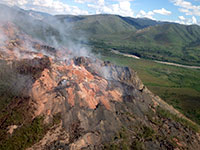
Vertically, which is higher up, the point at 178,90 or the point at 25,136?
the point at 25,136

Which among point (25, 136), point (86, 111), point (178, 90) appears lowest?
point (178, 90)

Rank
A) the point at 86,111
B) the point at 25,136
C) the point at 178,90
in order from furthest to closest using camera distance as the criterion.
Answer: the point at 178,90
the point at 86,111
the point at 25,136

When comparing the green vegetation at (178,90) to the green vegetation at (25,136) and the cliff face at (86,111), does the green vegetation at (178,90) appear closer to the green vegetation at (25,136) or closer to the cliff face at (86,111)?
the cliff face at (86,111)

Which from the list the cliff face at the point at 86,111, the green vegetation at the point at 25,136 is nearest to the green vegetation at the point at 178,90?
the cliff face at the point at 86,111

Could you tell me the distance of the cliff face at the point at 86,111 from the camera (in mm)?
25125

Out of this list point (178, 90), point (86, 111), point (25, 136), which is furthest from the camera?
point (178, 90)

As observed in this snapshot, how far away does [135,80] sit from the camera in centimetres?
4547

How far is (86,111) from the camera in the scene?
28219 mm

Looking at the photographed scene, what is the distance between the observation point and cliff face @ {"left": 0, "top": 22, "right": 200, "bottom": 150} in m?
25.1

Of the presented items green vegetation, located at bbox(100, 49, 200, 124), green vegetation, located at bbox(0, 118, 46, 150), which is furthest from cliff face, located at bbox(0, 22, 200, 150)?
green vegetation, located at bbox(100, 49, 200, 124)

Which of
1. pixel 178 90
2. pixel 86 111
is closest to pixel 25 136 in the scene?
pixel 86 111

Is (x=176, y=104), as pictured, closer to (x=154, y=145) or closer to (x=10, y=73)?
(x=154, y=145)

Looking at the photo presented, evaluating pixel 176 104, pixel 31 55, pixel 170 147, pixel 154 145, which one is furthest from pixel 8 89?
pixel 176 104

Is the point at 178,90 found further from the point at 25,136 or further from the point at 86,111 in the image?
the point at 25,136
